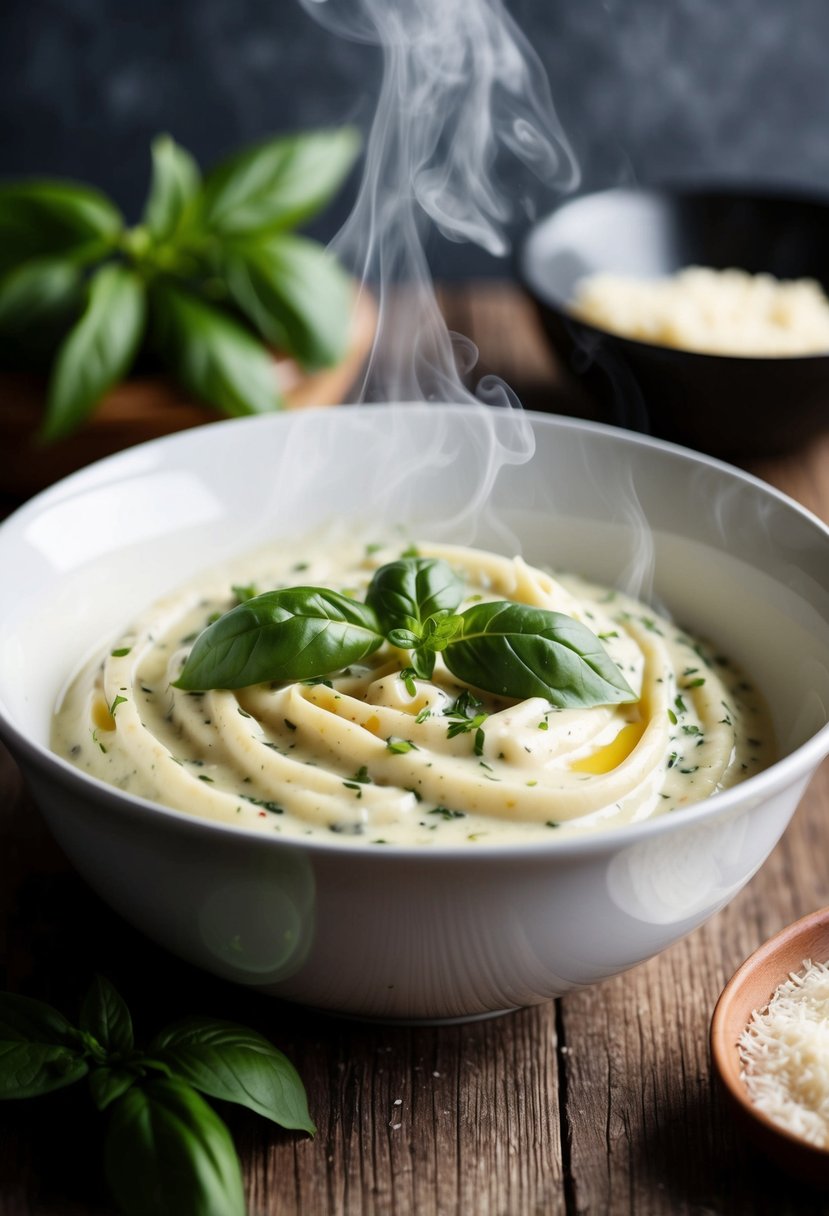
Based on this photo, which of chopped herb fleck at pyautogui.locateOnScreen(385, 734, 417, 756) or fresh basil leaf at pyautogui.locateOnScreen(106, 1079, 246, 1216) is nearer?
fresh basil leaf at pyautogui.locateOnScreen(106, 1079, 246, 1216)

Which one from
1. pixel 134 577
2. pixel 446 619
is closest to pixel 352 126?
pixel 134 577

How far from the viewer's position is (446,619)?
216 centimetres

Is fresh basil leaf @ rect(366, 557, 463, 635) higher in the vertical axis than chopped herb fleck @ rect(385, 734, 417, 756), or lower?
higher

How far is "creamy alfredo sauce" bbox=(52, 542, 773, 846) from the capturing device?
6.24ft

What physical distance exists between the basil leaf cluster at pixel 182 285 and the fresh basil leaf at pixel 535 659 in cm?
134

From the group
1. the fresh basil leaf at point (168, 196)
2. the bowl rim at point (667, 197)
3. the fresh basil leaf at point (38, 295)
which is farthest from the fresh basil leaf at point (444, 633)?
the fresh basil leaf at point (168, 196)

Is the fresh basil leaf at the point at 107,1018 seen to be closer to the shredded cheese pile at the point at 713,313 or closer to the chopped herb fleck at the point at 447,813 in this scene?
the chopped herb fleck at the point at 447,813

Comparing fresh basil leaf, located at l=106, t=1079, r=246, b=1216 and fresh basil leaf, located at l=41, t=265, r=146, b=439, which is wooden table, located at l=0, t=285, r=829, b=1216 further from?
fresh basil leaf, located at l=41, t=265, r=146, b=439

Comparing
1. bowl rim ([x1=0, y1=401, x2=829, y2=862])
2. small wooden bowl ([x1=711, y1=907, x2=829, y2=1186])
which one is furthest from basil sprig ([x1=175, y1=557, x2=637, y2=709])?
small wooden bowl ([x1=711, y1=907, x2=829, y2=1186])

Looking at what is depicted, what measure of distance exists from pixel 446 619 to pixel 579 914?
0.60m

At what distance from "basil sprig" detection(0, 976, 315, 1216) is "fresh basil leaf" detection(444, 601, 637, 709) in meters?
0.64

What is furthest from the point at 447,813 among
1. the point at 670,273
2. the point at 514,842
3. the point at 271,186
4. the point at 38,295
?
the point at 670,273

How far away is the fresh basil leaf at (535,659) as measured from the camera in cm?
204

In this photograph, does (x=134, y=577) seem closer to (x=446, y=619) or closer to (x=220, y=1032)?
(x=446, y=619)
